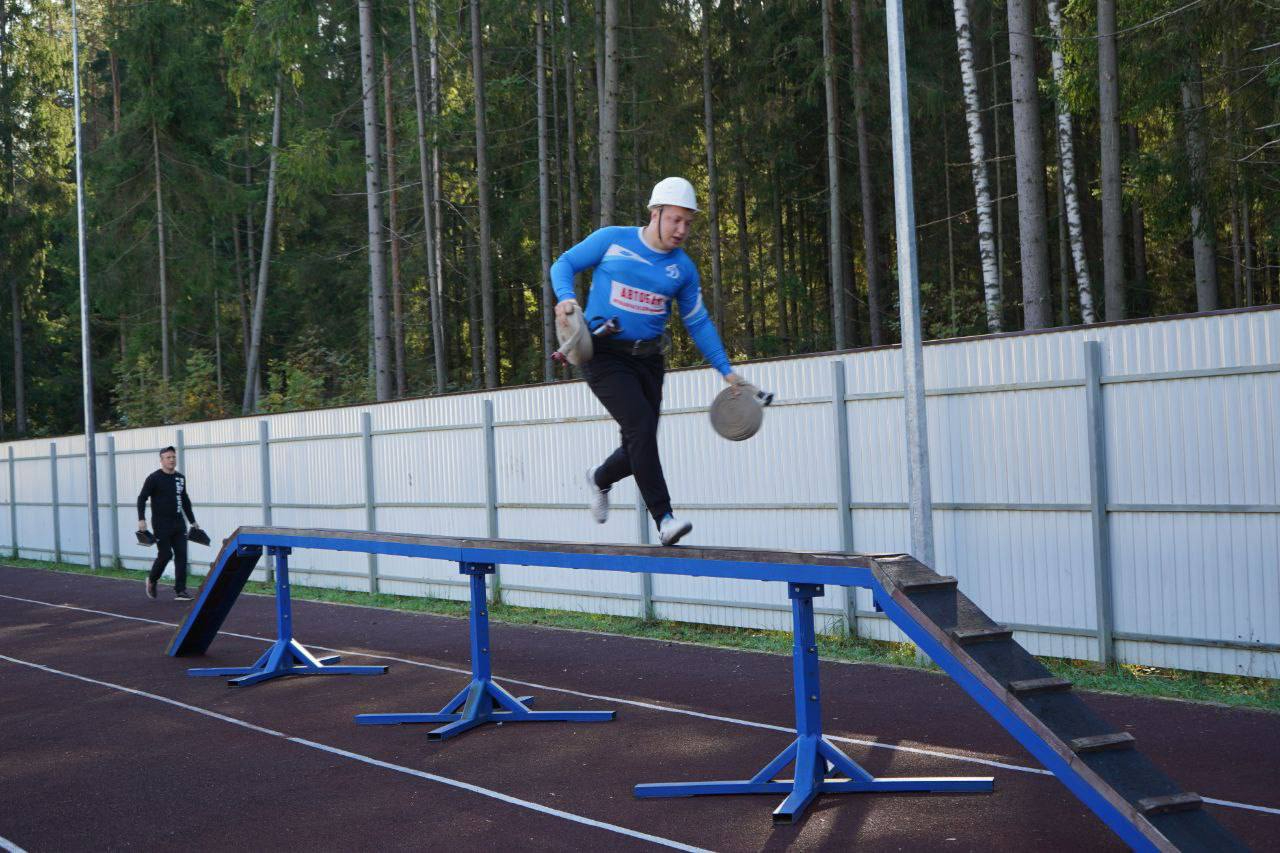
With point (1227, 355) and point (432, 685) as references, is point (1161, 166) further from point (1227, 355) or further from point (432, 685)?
point (432, 685)

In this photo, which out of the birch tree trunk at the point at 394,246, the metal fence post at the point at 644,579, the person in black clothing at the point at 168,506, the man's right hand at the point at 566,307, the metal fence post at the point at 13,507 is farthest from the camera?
the metal fence post at the point at 13,507

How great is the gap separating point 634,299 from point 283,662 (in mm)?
6828

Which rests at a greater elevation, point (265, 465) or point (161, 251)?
point (161, 251)

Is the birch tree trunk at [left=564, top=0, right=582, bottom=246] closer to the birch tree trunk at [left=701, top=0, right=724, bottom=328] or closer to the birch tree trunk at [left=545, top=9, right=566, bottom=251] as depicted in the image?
the birch tree trunk at [left=545, top=9, right=566, bottom=251]

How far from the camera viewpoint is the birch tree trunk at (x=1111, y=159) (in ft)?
63.1

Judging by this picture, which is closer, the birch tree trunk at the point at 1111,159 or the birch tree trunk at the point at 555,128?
the birch tree trunk at the point at 1111,159

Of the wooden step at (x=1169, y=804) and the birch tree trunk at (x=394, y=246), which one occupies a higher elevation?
the birch tree trunk at (x=394, y=246)

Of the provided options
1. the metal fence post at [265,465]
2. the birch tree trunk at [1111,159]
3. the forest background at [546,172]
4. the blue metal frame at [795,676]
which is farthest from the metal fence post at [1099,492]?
the metal fence post at [265,465]

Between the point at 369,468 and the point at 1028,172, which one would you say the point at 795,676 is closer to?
the point at 1028,172

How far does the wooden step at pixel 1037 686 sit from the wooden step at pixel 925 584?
2.30 ft

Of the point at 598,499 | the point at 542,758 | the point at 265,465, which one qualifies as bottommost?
the point at 542,758

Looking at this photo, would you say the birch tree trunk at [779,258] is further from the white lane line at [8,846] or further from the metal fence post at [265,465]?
the white lane line at [8,846]

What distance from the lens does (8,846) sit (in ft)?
23.5

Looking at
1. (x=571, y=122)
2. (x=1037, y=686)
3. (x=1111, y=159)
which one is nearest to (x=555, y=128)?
(x=571, y=122)
